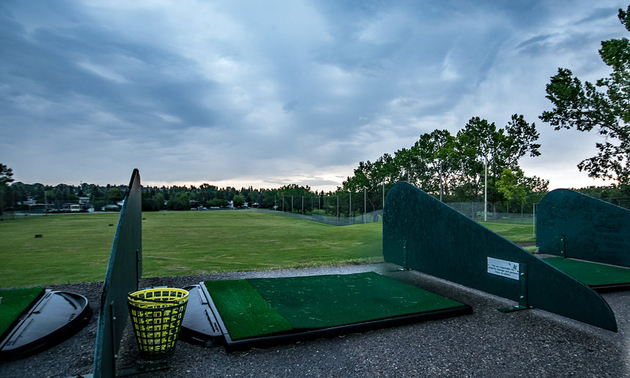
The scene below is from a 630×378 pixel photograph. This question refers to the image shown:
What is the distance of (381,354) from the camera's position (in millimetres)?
3770

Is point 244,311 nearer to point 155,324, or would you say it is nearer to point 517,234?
point 155,324

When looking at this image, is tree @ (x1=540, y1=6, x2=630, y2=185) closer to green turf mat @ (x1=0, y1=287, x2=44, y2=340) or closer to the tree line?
the tree line

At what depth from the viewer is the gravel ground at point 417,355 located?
3418mm

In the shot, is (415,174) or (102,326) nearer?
(102,326)

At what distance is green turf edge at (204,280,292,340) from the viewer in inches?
164

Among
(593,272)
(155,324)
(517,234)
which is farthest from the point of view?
(517,234)

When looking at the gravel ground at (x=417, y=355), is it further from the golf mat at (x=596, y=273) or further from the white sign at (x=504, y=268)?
the golf mat at (x=596, y=273)

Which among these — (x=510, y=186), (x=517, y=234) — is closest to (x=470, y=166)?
(x=510, y=186)

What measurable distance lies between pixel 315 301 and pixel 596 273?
19.9ft

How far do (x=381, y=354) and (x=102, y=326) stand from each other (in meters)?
2.64

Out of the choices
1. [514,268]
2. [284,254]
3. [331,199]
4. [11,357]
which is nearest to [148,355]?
[11,357]

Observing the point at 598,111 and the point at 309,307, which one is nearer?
the point at 309,307

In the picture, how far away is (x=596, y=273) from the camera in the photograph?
24.1 feet

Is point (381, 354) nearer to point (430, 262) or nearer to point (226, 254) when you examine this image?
point (430, 262)
